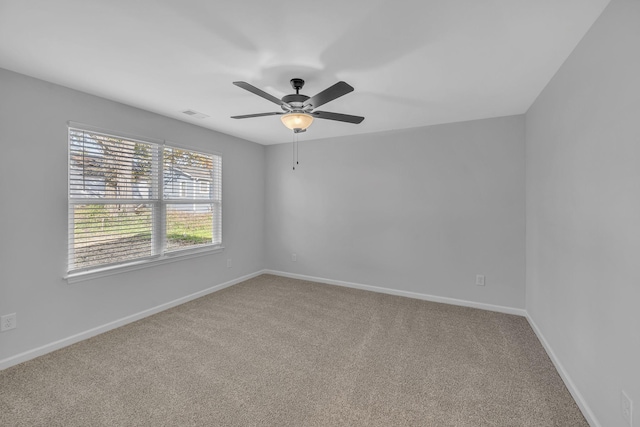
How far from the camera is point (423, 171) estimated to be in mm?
3670

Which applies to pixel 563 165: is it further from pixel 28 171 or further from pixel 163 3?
pixel 28 171

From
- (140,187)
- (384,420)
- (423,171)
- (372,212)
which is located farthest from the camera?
(372,212)

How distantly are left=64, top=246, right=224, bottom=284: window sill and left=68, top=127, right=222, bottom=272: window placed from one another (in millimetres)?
37

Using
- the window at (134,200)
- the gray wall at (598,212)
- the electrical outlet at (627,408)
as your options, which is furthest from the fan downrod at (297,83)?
the electrical outlet at (627,408)

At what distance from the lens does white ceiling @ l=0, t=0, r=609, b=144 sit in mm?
1461

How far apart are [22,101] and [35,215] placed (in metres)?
0.96

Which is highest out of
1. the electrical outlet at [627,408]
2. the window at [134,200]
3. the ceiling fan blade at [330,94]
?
the ceiling fan blade at [330,94]

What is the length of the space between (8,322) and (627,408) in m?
4.09

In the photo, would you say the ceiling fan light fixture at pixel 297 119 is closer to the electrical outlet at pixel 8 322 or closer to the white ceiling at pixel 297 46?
the white ceiling at pixel 297 46

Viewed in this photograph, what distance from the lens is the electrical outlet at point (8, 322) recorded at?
2.12 m

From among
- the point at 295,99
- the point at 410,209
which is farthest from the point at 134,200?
the point at 410,209

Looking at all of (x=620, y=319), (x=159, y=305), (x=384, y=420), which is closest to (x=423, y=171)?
(x=620, y=319)

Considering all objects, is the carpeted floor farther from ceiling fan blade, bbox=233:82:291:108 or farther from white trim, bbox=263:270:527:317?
ceiling fan blade, bbox=233:82:291:108

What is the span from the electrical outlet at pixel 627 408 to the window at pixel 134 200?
158 inches
